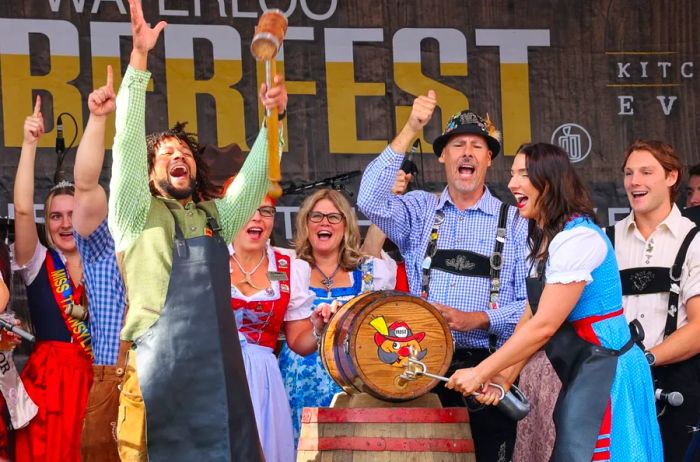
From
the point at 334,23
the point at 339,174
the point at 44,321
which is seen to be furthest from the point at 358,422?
the point at 334,23

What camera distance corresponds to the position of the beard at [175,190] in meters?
4.57

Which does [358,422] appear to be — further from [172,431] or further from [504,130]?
[504,130]

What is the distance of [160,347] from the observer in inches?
168

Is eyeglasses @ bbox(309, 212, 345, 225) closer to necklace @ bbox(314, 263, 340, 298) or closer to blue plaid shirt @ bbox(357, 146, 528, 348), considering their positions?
necklace @ bbox(314, 263, 340, 298)

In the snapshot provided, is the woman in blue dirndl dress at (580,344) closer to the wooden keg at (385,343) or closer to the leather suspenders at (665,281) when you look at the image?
the wooden keg at (385,343)

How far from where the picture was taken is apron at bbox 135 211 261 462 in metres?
4.26

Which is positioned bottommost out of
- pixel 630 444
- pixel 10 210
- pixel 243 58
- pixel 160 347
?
pixel 630 444

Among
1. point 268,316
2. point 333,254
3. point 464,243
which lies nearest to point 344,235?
point 333,254

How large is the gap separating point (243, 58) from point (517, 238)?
1990 mm

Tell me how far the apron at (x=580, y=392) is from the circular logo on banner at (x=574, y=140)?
8.95ft

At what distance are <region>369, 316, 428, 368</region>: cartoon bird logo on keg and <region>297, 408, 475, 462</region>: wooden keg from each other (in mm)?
181

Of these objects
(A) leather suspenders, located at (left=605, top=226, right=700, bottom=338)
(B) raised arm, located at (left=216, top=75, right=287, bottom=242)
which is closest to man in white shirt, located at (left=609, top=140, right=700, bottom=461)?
(A) leather suspenders, located at (left=605, top=226, right=700, bottom=338)

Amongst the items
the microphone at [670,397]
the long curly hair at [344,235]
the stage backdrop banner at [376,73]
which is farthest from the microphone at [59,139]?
the microphone at [670,397]

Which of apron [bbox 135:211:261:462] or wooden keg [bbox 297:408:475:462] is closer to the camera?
apron [bbox 135:211:261:462]
